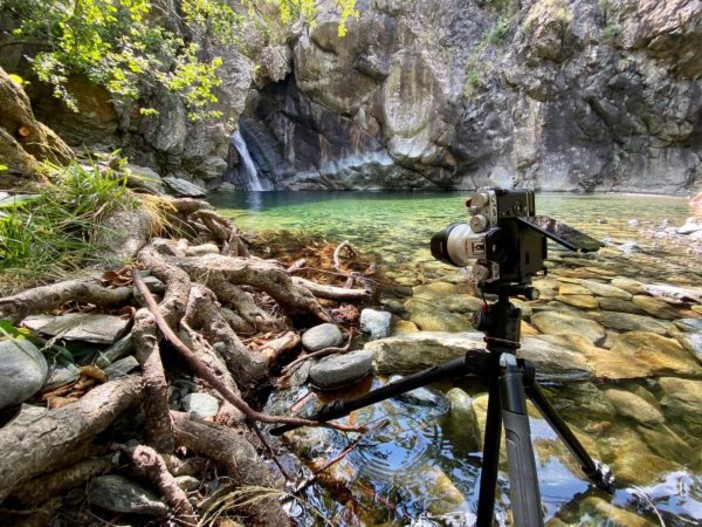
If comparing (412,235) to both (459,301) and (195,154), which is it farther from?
(195,154)

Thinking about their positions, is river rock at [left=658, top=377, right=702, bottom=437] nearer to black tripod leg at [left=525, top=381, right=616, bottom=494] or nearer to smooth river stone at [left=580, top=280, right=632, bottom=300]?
black tripod leg at [left=525, top=381, right=616, bottom=494]

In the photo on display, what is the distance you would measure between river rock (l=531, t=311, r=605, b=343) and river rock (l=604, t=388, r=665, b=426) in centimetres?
68

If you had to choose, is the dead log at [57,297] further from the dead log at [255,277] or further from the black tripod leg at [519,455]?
the black tripod leg at [519,455]

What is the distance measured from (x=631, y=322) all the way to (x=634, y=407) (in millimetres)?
1272

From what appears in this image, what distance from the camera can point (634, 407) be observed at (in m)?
1.81

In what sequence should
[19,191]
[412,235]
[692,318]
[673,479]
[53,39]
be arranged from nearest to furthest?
[673,479] < [19,191] < [692,318] < [412,235] < [53,39]

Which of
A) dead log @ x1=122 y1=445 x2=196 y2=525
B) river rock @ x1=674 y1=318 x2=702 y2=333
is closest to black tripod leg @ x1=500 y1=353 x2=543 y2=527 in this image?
dead log @ x1=122 y1=445 x2=196 y2=525

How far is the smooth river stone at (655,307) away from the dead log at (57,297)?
3.89m

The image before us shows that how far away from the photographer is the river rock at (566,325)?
262 centimetres

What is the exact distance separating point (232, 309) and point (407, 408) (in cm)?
130

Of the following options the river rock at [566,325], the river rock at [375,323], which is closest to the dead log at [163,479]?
the river rock at [375,323]

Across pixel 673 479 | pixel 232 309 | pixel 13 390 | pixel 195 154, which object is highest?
pixel 195 154

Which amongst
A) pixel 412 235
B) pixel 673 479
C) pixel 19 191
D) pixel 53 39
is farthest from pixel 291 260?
pixel 53 39

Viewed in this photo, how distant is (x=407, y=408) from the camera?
6.14ft
